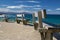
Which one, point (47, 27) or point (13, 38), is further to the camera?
point (13, 38)

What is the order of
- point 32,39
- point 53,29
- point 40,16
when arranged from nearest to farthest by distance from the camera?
point 53,29 < point 40,16 < point 32,39

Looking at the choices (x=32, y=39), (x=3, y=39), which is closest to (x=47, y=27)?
(x=32, y=39)

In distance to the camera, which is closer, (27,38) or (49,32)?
(49,32)

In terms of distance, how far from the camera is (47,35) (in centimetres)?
654

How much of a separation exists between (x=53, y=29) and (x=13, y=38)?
297 centimetres

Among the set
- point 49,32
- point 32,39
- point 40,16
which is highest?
point 40,16

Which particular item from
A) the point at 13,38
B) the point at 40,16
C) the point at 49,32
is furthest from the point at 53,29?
the point at 13,38

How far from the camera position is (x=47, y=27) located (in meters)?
6.57

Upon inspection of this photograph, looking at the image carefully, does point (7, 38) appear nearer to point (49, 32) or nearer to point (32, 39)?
point (32, 39)

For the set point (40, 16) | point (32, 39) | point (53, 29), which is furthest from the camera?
point (32, 39)

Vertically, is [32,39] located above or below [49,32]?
below

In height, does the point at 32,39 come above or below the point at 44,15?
below

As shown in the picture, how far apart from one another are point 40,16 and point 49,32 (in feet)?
2.42

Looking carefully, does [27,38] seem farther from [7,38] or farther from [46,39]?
[46,39]
